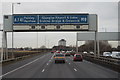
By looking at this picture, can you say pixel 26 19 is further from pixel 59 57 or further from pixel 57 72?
pixel 57 72

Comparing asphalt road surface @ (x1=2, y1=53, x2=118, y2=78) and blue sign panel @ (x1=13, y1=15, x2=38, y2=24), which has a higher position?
blue sign panel @ (x1=13, y1=15, x2=38, y2=24)

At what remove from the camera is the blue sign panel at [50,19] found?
105 ft

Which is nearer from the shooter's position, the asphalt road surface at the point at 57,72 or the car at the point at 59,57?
the asphalt road surface at the point at 57,72

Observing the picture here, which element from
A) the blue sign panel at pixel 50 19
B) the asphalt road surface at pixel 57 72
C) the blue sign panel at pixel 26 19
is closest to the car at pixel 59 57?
the blue sign panel at pixel 50 19

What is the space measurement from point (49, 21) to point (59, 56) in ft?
18.6

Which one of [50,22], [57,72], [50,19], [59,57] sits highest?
[50,19]

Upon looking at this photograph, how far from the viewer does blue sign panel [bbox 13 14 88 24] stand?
3200 centimetres

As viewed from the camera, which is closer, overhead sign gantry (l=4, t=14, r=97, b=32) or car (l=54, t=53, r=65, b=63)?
overhead sign gantry (l=4, t=14, r=97, b=32)

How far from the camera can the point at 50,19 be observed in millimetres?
32031

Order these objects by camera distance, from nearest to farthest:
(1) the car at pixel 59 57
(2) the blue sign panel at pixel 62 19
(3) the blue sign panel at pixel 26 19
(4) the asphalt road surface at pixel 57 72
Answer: (4) the asphalt road surface at pixel 57 72 → (2) the blue sign panel at pixel 62 19 → (3) the blue sign panel at pixel 26 19 → (1) the car at pixel 59 57

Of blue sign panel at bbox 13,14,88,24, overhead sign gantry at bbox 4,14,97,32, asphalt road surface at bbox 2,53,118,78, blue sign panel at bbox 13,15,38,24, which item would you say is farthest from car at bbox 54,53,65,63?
asphalt road surface at bbox 2,53,118,78

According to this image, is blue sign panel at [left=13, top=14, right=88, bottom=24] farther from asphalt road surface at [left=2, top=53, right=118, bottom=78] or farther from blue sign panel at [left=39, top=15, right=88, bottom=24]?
asphalt road surface at [left=2, top=53, right=118, bottom=78]

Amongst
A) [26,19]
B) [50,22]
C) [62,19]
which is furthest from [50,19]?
[26,19]

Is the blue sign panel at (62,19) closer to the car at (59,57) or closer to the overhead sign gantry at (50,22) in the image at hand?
the overhead sign gantry at (50,22)
